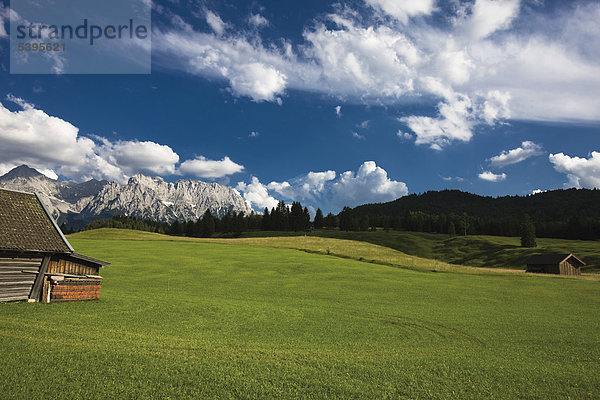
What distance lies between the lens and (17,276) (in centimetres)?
2144

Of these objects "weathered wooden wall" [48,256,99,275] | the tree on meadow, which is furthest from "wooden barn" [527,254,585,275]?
the tree on meadow

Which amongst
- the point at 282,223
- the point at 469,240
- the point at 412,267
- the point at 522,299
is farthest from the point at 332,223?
the point at 522,299

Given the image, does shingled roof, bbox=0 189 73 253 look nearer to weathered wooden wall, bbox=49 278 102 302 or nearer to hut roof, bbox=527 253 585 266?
weathered wooden wall, bbox=49 278 102 302

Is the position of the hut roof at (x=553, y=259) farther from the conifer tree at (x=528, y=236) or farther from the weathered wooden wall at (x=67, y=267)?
the weathered wooden wall at (x=67, y=267)

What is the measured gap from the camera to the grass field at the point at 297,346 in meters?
9.38

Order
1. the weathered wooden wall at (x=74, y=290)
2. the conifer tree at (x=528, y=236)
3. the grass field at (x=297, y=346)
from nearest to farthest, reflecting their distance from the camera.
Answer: the grass field at (x=297, y=346) < the weathered wooden wall at (x=74, y=290) < the conifer tree at (x=528, y=236)

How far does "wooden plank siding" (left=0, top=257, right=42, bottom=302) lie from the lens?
2091cm

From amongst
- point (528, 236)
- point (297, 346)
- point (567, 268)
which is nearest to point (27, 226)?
point (297, 346)

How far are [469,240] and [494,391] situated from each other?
130404 millimetres

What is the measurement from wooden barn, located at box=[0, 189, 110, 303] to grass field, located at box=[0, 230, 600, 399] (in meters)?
1.69

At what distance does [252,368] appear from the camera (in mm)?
10789

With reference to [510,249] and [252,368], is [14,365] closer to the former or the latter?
[252,368]

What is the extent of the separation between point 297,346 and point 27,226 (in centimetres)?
2170

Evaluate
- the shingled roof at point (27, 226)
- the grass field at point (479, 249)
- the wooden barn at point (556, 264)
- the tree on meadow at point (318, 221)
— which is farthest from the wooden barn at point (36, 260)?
the tree on meadow at point (318, 221)
